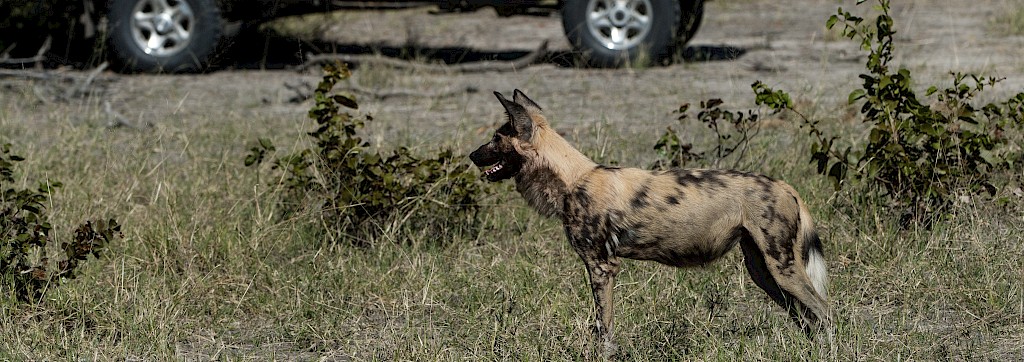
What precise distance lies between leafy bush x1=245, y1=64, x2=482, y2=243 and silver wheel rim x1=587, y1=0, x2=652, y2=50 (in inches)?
176

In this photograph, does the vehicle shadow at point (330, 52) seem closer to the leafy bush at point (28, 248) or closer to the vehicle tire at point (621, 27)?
the vehicle tire at point (621, 27)

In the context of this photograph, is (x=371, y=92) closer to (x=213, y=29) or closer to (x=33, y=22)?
(x=213, y=29)

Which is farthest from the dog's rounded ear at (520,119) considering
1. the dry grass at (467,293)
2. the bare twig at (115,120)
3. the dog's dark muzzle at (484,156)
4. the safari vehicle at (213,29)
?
the safari vehicle at (213,29)

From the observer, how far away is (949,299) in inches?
A: 185

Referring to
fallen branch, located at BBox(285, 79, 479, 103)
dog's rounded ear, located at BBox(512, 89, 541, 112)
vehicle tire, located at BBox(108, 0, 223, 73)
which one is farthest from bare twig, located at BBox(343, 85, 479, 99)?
dog's rounded ear, located at BBox(512, 89, 541, 112)

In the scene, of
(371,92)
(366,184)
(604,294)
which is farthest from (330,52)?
(604,294)

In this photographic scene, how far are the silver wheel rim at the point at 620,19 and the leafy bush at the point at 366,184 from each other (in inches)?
176

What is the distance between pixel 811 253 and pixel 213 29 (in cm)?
664

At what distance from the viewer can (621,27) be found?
10008mm

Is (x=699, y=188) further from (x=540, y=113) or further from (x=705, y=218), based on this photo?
(x=540, y=113)

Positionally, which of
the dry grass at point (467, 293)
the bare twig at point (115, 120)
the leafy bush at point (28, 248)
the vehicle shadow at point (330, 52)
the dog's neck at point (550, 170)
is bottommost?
the vehicle shadow at point (330, 52)

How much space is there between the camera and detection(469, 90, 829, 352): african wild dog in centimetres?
409

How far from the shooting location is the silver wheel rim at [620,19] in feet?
32.5

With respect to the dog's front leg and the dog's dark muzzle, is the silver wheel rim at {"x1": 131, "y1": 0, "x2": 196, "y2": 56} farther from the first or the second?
the dog's front leg
